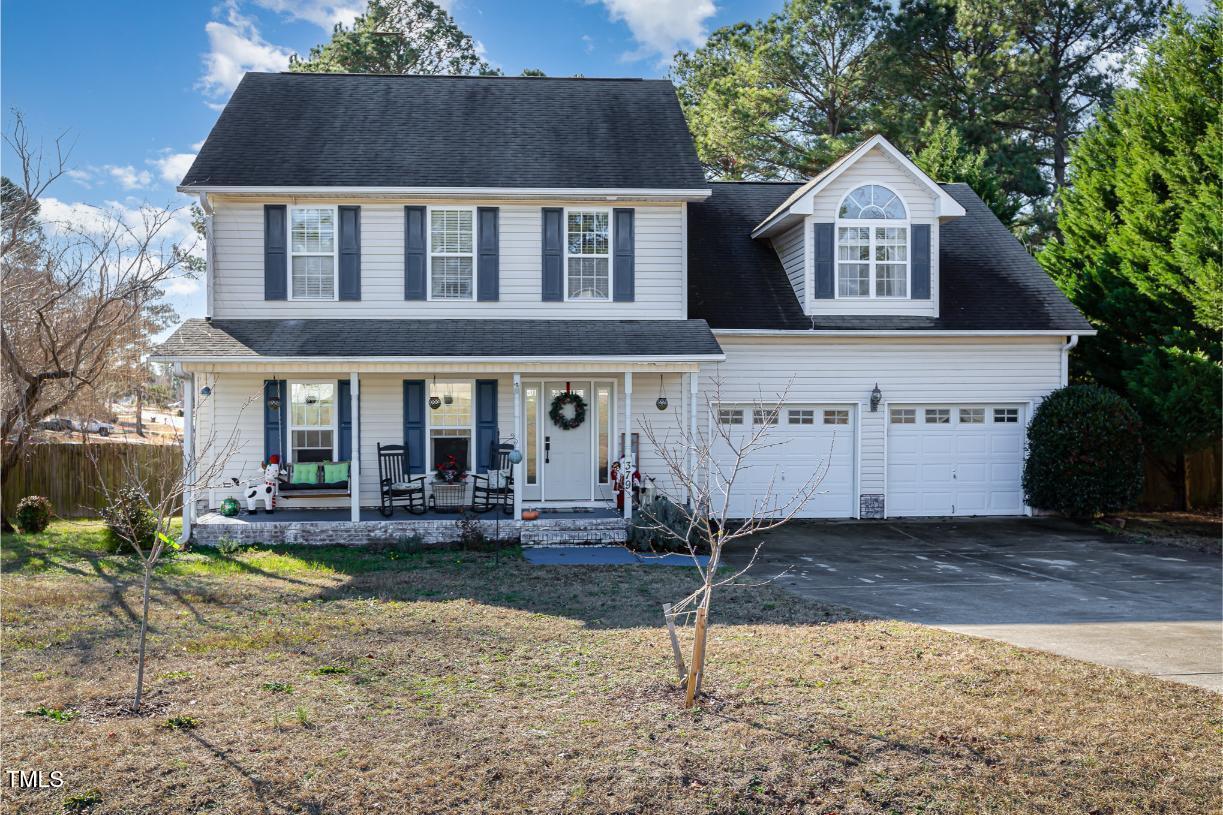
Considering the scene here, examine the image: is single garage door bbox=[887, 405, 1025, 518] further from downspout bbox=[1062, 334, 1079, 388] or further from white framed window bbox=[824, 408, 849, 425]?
downspout bbox=[1062, 334, 1079, 388]

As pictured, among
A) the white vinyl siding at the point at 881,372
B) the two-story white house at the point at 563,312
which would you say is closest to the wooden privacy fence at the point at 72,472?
the two-story white house at the point at 563,312

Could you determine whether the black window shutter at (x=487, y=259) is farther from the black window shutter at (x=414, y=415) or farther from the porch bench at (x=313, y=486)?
the porch bench at (x=313, y=486)

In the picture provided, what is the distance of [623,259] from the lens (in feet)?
46.9

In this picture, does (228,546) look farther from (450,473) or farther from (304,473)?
(450,473)

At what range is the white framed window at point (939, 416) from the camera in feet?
51.4

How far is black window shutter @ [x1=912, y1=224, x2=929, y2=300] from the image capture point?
15311mm

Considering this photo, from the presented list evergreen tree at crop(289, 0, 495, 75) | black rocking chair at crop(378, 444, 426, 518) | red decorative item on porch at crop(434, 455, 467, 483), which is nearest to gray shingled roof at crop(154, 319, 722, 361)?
black rocking chair at crop(378, 444, 426, 518)

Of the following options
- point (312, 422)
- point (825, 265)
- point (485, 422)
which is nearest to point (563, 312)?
point (485, 422)

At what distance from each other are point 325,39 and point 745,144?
1439 centimetres

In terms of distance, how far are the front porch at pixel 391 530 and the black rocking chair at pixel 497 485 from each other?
66 cm

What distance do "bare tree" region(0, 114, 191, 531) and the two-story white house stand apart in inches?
81.3

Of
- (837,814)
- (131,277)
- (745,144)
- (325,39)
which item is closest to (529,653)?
(837,814)

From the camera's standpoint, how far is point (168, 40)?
1558 cm

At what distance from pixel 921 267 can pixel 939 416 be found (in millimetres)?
2681
